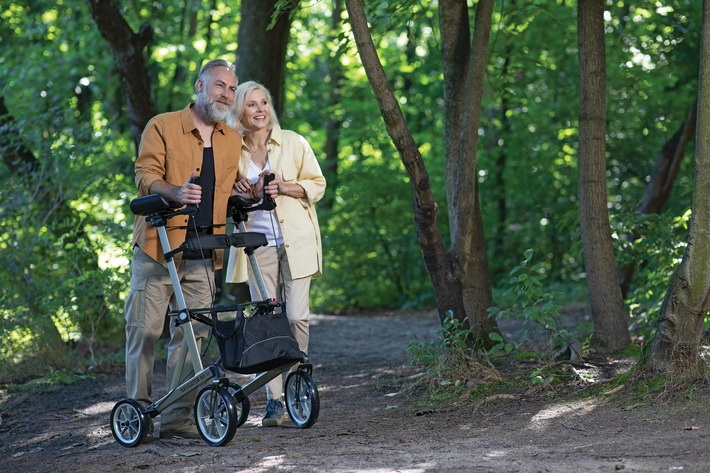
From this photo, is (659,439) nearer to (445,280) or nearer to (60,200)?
(445,280)

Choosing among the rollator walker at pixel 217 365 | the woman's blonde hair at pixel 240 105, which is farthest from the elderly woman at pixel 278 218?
the rollator walker at pixel 217 365

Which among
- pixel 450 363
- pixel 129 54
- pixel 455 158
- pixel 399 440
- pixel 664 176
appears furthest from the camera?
pixel 664 176

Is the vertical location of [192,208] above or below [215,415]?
above

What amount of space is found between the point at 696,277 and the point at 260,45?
523 centimetres

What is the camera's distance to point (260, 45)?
377 inches

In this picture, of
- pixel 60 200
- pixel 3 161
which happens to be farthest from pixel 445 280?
pixel 3 161

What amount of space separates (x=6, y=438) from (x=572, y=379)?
3.80m

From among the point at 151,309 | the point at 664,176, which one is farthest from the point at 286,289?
the point at 664,176

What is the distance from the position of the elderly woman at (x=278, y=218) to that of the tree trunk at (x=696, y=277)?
7.06 ft

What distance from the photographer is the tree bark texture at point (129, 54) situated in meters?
10.1

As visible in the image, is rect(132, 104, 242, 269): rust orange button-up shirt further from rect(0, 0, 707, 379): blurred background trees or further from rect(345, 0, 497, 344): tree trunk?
rect(0, 0, 707, 379): blurred background trees

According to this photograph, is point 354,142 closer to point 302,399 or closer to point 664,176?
point 664,176

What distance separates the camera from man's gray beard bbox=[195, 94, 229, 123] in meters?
5.65

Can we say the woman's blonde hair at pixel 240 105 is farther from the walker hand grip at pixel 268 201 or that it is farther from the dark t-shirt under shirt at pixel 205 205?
the walker hand grip at pixel 268 201
